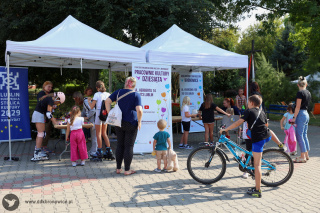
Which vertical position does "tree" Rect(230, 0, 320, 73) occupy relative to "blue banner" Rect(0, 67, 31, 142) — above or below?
Answer: above

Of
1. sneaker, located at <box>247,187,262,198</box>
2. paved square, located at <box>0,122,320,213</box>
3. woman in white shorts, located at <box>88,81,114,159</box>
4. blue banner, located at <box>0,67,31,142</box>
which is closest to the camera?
paved square, located at <box>0,122,320,213</box>

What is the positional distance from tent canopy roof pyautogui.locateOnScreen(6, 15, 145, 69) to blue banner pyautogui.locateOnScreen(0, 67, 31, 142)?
0.53m

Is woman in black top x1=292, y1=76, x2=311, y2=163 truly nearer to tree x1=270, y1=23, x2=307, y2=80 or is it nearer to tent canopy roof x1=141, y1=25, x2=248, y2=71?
tent canopy roof x1=141, y1=25, x2=248, y2=71

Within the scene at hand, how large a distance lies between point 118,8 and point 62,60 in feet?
13.1

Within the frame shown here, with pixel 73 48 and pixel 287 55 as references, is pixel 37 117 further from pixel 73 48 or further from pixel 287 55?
pixel 287 55

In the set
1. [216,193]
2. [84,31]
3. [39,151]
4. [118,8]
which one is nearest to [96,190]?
[216,193]

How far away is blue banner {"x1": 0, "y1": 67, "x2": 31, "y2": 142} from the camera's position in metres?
9.40

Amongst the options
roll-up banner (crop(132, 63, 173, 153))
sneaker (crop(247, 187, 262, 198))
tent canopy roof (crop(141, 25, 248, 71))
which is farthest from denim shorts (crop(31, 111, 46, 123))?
sneaker (crop(247, 187, 262, 198))

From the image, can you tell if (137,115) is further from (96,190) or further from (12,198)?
(12,198)

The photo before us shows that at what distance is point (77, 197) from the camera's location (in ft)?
15.9

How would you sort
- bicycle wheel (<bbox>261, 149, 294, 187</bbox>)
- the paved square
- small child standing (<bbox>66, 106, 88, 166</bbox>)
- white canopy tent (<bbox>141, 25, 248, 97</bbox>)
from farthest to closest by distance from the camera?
white canopy tent (<bbox>141, 25, 248, 97</bbox>) < small child standing (<bbox>66, 106, 88, 166</bbox>) < bicycle wheel (<bbox>261, 149, 294, 187</bbox>) < the paved square

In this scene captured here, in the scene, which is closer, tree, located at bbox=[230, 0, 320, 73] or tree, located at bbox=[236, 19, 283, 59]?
tree, located at bbox=[230, 0, 320, 73]

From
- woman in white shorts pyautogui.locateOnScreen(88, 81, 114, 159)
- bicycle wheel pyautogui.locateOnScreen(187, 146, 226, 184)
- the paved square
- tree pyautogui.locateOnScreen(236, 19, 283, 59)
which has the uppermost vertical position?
tree pyautogui.locateOnScreen(236, 19, 283, 59)

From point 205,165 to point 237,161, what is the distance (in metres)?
0.55
